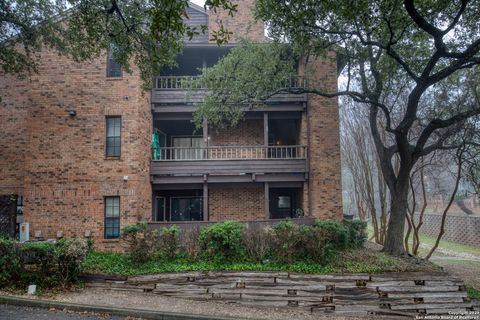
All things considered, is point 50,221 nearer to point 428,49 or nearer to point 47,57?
point 47,57

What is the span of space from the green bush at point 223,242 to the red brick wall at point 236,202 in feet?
21.7

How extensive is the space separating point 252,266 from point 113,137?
7848 millimetres

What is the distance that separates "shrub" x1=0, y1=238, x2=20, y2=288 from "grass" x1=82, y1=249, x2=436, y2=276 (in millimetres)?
1715

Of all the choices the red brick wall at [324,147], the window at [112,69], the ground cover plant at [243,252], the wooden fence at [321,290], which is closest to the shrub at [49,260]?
the wooden fence at [321,290]

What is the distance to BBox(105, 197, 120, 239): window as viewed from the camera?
13.0 metres

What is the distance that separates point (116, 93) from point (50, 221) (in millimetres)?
5594

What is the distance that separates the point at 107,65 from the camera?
13758 millimetres

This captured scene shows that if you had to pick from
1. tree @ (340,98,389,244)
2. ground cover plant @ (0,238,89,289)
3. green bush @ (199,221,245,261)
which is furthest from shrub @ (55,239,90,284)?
tree @ (340,98,389,244)

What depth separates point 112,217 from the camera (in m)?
13.1

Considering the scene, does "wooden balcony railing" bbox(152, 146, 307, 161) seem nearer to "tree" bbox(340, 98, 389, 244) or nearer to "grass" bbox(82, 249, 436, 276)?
"tree" bbox(340, 98, 389, 244)

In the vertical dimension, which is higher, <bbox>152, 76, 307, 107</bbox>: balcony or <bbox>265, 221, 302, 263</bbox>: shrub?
<bbox>152, 76, 307, 107</bbox>: balcony

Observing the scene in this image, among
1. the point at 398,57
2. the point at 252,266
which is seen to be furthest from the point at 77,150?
the point at 398,57

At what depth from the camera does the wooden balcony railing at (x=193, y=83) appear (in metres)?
13.0

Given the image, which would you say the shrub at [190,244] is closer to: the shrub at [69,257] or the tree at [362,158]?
the shrub at [69,257]
